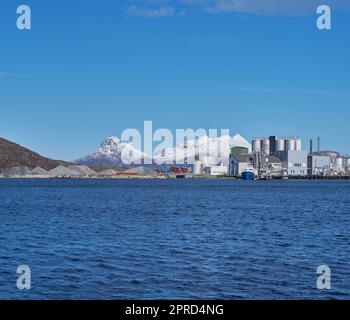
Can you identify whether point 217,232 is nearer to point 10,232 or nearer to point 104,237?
point 104,237

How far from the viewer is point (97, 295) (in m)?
22.6

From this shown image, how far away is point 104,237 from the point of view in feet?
140

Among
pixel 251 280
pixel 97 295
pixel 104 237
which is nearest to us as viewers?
pixel 97 295

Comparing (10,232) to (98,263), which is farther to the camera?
(10,232)

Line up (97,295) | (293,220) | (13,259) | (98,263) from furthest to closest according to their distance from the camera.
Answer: (293,220) → (13,259) → (98,263) → (97,295)

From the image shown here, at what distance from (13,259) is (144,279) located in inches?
383
